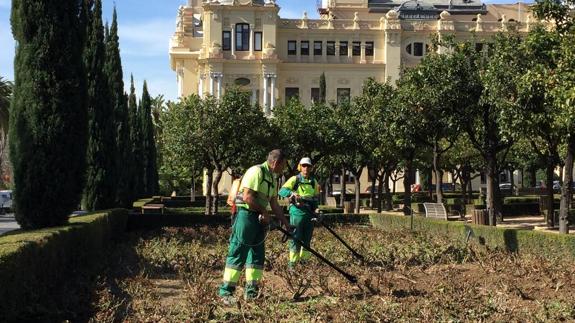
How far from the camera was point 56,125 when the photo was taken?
38.4ft

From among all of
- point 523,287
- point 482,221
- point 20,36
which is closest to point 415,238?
point 482,221

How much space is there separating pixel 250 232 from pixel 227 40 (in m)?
52.7

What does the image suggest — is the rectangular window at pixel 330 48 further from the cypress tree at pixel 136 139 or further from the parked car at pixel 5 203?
the parked car at pixel 5 203

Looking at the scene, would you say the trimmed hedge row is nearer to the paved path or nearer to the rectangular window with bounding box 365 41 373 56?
the paved path

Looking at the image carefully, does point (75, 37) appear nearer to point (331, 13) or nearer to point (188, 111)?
point (188, 111)

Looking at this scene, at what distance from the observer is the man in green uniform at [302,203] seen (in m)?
10.5

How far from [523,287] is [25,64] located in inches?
334

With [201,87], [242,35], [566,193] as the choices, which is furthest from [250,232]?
[201,87]

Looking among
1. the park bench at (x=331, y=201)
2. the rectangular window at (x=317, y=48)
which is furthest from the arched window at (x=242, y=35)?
the park bench at (x=331, y=201)

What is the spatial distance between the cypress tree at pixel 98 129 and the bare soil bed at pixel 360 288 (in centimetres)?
626

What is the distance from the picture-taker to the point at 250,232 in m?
7.77

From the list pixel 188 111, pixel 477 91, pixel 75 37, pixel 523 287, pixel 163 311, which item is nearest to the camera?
pixel 163 311

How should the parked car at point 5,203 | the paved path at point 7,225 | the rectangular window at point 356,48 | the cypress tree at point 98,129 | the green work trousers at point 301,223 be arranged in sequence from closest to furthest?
the green work trousers at point 301,223 < the cypress tree at point 98,129 < the paved path at point 7,225 < the parked car at point 5,203 < the rectangular window at point 356,48

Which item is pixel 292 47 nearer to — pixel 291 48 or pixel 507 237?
pixel 291 48
